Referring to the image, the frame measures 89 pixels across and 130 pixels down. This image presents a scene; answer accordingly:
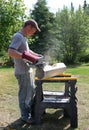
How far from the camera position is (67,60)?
2675 cm

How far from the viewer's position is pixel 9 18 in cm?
1523

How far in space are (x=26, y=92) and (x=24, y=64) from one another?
0.52 m

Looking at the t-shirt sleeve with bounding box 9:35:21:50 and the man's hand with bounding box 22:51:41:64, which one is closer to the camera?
the man's hand with bounding box 22:51:41:64

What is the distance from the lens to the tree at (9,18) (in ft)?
48.8

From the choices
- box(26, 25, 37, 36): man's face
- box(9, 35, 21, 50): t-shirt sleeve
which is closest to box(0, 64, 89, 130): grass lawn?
box(9, 35, 21, 50): t-shirt sleeve

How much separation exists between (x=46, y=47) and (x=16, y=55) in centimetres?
2126

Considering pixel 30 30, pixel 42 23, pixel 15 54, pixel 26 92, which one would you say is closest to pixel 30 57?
pixel 15 54

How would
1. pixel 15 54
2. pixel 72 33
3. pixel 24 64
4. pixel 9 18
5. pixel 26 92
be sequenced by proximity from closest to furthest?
pixel 15 54 → pixel 24 64 → pixel 26 92 → pixel 9 18 → pixel 72 33

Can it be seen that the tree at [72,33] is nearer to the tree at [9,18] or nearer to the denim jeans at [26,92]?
the tree at [9,18]

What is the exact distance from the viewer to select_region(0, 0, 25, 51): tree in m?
14.9

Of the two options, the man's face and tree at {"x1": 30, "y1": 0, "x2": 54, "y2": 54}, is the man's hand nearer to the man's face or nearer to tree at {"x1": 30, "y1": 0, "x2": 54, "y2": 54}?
the man's face

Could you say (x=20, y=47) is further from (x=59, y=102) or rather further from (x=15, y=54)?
(x=59, y=102)

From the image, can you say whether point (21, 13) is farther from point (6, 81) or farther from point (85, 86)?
point (85, 86)

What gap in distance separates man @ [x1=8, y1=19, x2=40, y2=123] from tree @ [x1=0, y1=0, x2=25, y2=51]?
8959mm
